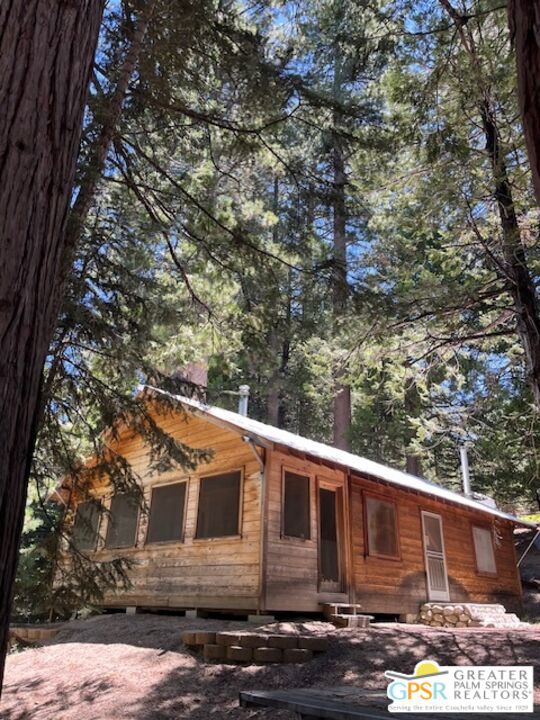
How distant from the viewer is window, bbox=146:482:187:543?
10.9 metres

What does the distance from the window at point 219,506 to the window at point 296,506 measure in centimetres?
83

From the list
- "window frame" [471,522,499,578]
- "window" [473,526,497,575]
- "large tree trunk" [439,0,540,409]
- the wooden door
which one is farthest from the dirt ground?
"window" [473,526,497,575]

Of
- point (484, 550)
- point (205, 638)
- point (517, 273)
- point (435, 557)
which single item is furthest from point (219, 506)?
point (484, 550)

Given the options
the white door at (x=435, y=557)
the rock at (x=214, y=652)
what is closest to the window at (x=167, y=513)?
the rock at (x=214, y=652)

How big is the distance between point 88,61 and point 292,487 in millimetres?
8689

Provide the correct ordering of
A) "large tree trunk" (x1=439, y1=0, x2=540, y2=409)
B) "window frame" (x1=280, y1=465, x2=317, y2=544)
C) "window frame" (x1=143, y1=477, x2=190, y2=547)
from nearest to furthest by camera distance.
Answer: "large tree trunk" (x1=439, y1=0, x2=540, y2=409)
"window frame" (x1=280, y1=465, x2=317, y2=544)
"window frame" (x1=143, y1=477, x2=190, y2=547)

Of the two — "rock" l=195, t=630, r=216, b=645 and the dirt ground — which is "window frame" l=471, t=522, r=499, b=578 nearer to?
the dirt ground

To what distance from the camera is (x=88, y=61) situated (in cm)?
194

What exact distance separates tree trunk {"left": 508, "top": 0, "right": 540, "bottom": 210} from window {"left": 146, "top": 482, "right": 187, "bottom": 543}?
1020cm

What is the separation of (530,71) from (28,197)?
1423 millimetres

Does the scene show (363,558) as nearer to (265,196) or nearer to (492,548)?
(492,548)

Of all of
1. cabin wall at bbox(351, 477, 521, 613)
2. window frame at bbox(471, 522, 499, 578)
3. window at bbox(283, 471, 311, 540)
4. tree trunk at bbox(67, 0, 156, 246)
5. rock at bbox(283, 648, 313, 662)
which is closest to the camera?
tree trunk at bbox(67, 0, 156, 246)

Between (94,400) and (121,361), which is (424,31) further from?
(94,400)

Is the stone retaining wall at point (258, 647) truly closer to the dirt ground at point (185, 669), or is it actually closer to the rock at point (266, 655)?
the rock at point (266, 655)
